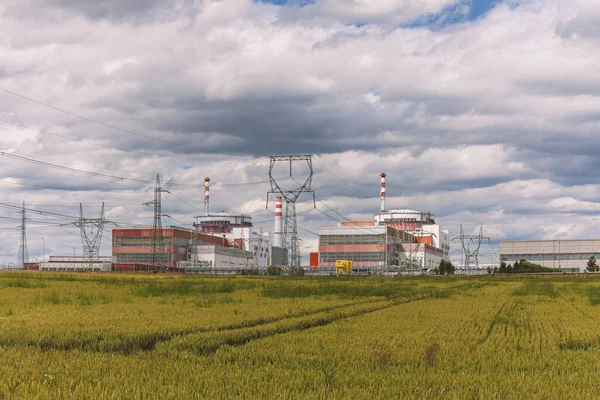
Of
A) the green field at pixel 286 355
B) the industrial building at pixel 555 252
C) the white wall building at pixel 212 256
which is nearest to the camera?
the green field at pixel 286 355

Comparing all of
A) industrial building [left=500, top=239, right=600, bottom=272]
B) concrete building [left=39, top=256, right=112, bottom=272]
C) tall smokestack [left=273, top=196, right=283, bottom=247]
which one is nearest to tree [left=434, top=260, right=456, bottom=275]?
industrial building [left=500, top=239, right=600, bottom=272]

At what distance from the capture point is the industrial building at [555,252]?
14238 cm

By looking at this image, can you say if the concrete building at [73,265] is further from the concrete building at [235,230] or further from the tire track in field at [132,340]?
the tire track in field at [132,340]

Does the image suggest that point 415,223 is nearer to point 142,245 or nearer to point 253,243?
point 253,243

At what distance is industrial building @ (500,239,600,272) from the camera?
14238 cm

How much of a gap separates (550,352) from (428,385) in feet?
16.1

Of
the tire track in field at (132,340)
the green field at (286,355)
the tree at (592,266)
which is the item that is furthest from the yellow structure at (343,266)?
the tire track in field at (132,340)

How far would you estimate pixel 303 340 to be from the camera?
13.2 metres

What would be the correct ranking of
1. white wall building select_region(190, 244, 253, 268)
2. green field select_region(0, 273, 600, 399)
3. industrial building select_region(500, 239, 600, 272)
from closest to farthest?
green field select_region(0, 273, 600, 399) → white wall building select_region(190, 244, 253, 268) → industrial building select_region(500, 239, 600, 272)

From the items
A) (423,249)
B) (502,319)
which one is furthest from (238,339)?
(423,249)

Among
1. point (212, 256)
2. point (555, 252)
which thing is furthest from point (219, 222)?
point (555, 252)

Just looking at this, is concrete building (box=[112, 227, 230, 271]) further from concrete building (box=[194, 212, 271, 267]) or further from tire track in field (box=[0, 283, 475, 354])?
tire track in field (box=[0, 283, 475, 354])

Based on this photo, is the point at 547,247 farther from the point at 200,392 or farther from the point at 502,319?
the point at 200,392

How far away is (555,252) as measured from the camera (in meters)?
145
